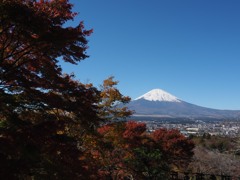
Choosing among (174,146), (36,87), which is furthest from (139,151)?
(36,87)

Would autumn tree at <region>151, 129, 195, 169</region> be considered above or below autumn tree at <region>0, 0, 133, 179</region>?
below

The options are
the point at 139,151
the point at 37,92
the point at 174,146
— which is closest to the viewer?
the point at 37,92

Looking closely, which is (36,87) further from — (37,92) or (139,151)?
(139,151)

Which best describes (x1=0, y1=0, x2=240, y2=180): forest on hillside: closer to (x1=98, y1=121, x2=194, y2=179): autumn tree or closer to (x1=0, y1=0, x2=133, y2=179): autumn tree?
(x1=0, y1=0, x2=133, y2=179): autumn tree

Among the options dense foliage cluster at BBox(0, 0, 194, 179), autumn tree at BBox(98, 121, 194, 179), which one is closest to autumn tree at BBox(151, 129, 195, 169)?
autumn tree at BBox(98, 121, 194, 179)

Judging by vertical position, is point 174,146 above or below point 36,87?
below

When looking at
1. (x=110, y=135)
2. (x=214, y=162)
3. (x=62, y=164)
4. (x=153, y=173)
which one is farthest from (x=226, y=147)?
(x=62, y=164)

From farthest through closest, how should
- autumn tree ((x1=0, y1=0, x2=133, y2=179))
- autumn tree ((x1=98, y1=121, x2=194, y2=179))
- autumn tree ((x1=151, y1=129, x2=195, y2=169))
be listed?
autumn tree ((x1=151, y1=129, x2=195, y2=169)) → autumn tree ((x1=98, y1=121, x2=194, y2=179)) → autumn tree ((x1=0, y1=0, x2=133, y2=179))

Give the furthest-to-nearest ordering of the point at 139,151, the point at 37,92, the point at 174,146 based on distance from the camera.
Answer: the point at 174,146 < the point at 139,151 < the point at 37,92

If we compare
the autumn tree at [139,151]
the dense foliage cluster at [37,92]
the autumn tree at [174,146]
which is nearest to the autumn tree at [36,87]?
the dense foliage cluster at [37,92]

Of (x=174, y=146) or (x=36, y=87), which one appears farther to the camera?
(x=174, y=146)

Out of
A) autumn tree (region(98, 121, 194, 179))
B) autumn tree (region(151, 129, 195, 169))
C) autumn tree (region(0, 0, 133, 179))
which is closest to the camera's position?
autumn tree (region(0, 0, 133, 179))

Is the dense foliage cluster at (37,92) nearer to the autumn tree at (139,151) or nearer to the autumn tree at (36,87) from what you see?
the autumn tree at (36,87)

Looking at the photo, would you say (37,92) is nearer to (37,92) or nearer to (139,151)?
(37,92)
